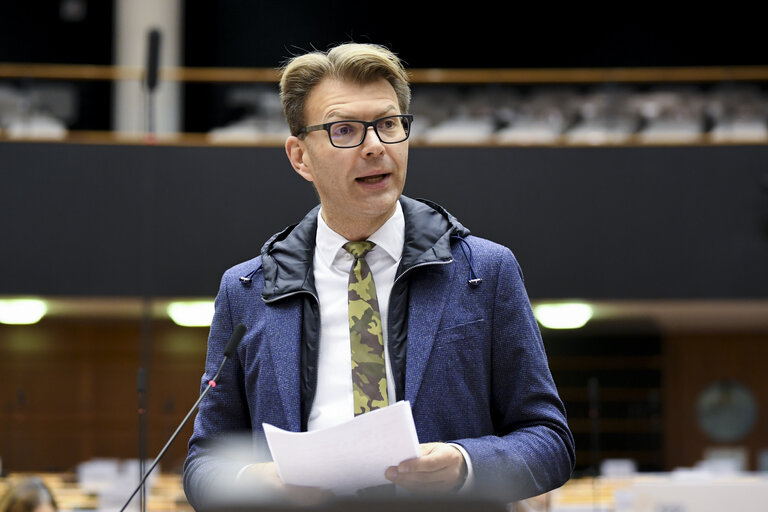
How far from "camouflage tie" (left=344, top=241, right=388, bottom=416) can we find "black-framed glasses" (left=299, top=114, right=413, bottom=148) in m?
0.19

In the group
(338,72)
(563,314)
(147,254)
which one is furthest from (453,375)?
(563,314)

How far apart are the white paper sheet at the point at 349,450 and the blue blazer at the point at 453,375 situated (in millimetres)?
164

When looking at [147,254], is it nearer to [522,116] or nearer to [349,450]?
[522,116]

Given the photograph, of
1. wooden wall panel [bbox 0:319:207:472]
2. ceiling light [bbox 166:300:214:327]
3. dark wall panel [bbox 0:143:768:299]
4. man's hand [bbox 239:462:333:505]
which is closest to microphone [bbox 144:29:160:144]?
man's hand [bbox 239:462:333:505]

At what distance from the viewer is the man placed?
1.72m

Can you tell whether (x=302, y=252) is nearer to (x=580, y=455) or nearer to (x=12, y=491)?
(x=12, y=491)

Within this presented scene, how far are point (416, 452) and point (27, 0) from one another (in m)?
11.7

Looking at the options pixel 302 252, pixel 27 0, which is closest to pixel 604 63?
pixel 27 0

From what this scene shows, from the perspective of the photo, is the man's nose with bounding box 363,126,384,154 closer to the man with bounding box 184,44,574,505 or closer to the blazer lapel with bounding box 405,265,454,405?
the man with bounding box 184,44,574,505

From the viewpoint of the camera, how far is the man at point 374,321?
1.72 m

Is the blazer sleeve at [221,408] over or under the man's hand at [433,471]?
over

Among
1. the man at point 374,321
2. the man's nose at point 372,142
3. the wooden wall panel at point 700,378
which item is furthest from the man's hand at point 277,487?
the wooden wall panel at point 700,378

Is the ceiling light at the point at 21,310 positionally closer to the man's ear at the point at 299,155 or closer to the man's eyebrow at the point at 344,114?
the man's ear at the point at 299,155

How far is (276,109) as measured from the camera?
9.38 meters
